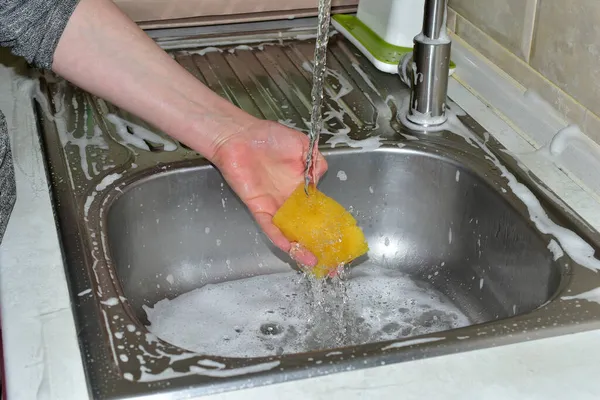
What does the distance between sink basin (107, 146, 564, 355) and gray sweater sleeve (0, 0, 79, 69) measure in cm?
18

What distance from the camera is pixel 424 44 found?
989mm

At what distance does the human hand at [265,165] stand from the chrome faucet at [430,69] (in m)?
0.17

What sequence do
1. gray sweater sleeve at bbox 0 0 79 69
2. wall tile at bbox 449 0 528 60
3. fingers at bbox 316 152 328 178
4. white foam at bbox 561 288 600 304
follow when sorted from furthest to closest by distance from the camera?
wall tile at bbox 449 0 528 60 → fingers at bbox 316 152 328 178 → gray sweater sleeve at bbox 0 0 79 69 → white foam at bbox 561 288 600 304

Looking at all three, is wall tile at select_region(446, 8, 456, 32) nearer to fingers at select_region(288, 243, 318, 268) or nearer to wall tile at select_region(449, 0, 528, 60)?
wall tile at select_region(449, 0, 528, 60)

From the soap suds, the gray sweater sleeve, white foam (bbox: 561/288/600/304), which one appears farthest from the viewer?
the soap suds

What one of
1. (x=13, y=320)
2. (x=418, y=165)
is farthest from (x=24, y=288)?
Result: (x=418, y=165)

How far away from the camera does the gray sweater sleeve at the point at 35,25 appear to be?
0.83 meters

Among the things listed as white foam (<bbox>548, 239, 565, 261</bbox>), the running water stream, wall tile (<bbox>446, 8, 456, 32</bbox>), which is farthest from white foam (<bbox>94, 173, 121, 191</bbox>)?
wall tile (<bbox>446, 8, 456, 32</bbox>)

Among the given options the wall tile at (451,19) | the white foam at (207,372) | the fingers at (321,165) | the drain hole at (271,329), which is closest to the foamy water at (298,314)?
the drain hole at (271,329)

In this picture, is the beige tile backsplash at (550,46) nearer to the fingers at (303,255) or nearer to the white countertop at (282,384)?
the white countertop at (282,384)

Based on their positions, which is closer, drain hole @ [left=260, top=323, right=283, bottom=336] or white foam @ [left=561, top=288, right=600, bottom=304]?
white foam @ [left=561, top=288, right=600, bottom=304]

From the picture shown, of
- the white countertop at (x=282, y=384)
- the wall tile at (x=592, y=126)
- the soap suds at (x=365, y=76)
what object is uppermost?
the soap suds at (x=365, y=76)

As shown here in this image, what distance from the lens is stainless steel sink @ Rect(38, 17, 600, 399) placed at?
0.84m

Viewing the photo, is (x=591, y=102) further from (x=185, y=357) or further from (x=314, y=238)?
(x=185, y=357)
